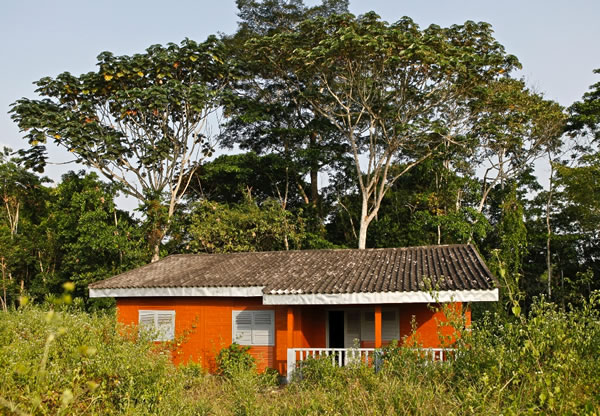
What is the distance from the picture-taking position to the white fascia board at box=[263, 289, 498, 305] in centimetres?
1248

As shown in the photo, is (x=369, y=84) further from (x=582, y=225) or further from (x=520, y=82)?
(x=582, y=225)

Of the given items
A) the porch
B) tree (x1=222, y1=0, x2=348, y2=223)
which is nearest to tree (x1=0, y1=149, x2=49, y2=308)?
tree (x1=222, y1=0, x2=348, y2=223)

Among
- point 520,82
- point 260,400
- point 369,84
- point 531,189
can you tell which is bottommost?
point 260,400

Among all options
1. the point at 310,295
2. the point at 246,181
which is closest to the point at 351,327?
the point at 310,295

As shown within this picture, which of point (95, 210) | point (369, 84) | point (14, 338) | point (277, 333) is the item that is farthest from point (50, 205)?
point (14, 338)

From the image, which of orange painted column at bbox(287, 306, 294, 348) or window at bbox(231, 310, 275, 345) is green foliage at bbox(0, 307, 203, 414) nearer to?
orange painted column at bbox(287, 306, 294, 348)

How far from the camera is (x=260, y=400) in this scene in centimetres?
850

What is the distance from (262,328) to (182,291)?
2.37 metres

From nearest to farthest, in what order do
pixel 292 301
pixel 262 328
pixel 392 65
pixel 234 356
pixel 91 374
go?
pixel 91 374
pixel 292 301
pixel 234 356
pixel 262 328
pixel 392 65

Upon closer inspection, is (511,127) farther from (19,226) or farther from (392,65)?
(19,226)

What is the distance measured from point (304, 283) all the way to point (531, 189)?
22.1 metres

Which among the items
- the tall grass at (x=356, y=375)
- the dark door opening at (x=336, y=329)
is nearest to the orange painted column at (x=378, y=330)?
the dark door opening at (x=336, y=329)

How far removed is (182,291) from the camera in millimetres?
15359

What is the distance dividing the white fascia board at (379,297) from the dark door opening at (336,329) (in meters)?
2.74
